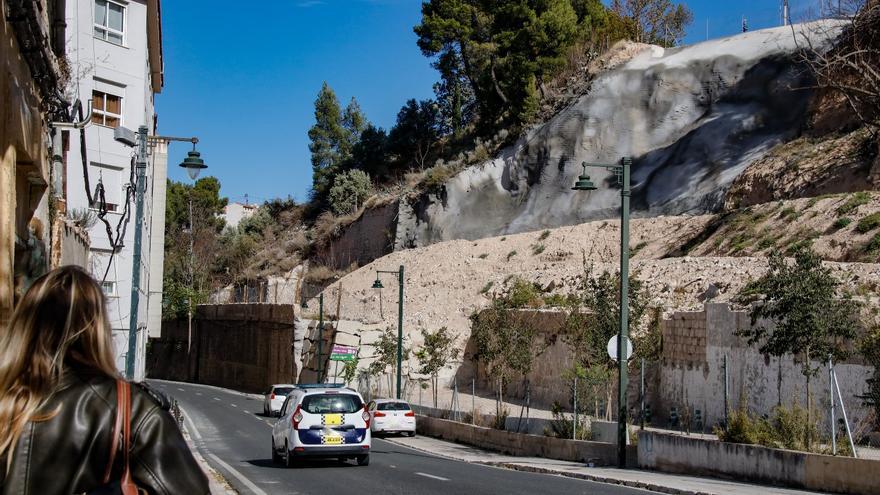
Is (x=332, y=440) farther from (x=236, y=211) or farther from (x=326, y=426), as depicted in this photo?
(x=236, y=211)

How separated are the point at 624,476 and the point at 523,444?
320 inches

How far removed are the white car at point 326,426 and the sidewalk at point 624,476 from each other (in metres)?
3.81

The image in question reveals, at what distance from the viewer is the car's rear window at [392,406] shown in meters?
33.7

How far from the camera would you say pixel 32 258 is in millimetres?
13227

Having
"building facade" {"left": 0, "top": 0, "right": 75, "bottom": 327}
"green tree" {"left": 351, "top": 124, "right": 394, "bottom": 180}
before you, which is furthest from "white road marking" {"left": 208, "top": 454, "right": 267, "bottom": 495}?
"green tree" {"left": 351, "top": 124, "right": 394, "bottom": 180}

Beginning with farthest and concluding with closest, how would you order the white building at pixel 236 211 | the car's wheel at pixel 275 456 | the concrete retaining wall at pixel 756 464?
the white building at pixel 236 211, the car's wheel at pixel 275 456, the concrete retaining wall at pixel 756 464

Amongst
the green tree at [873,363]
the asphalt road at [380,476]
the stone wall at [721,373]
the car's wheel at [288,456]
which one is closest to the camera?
the asphalt road at [380,476]

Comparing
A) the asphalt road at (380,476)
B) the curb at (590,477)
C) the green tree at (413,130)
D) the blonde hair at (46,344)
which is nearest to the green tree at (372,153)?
the green tree at (413,130)

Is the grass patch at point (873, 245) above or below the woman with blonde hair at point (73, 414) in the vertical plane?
above

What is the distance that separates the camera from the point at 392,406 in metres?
33.8

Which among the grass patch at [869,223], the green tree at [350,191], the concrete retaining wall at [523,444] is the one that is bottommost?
the concrete retaining wall at [523,444]

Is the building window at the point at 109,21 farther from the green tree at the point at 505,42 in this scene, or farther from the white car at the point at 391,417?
the green tree at the point at 505,42

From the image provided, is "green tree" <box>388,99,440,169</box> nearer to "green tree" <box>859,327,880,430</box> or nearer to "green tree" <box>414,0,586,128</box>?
"green tree" <box>414,0,586,128</box>

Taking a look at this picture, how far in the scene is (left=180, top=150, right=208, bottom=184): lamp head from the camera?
1912 cm
